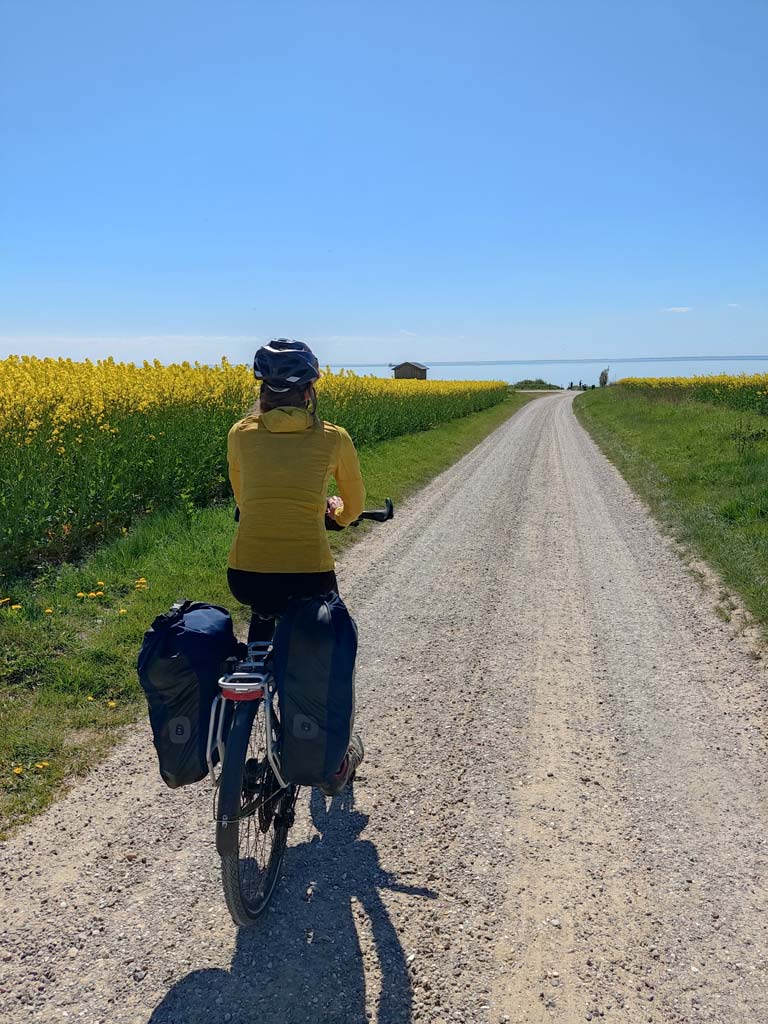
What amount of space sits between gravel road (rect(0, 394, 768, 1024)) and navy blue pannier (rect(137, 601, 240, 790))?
798 mm

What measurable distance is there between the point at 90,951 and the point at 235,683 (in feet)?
4.16

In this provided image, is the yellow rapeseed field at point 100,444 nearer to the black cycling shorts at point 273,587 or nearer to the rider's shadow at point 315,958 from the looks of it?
the black cycling shorts at point 273,587

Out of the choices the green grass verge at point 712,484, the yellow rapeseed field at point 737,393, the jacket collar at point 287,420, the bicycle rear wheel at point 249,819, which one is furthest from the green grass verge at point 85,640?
the yellow rapeseed field at point 737,393

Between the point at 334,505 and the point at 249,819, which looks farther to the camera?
the point at 334,505

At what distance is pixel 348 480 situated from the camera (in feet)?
10.3

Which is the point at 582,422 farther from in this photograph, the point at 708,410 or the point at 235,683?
the point at 235,683

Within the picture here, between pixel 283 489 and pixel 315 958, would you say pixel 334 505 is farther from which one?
pixel 315 958

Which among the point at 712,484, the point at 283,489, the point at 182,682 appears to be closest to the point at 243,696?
the point at 182,682

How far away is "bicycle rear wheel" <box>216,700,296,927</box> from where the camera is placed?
250 cm

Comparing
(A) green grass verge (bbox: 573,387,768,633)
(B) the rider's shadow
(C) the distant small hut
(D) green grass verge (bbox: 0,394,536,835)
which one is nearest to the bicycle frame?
(B) the rider's shadow

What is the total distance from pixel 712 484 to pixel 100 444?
33.0 feet

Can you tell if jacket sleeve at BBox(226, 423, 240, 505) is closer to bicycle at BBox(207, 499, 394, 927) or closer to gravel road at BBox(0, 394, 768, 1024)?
bicycle at BBox(207, 499, 394, 927)

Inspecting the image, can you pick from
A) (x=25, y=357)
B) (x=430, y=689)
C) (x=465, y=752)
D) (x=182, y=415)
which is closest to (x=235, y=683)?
(x=465, y=752)

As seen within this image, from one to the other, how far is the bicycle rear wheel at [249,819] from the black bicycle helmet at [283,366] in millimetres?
1267
